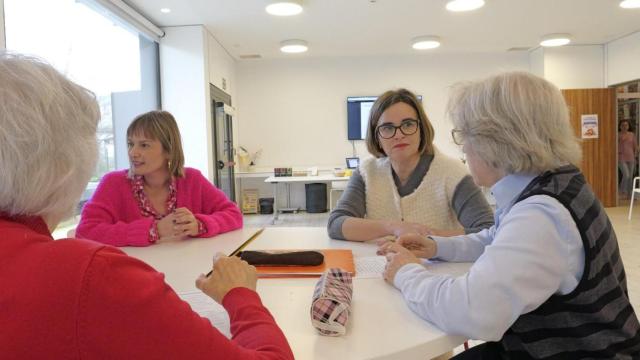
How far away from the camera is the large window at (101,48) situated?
318cm

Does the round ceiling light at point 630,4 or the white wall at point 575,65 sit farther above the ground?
the round ceiling light at point 630,4

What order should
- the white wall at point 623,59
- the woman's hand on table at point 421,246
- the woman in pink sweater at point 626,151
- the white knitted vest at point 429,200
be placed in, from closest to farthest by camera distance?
1. the woman's hand on table at point 421,246
2. the white knitted vest at point 429,200
3. the white wall at point 623,59
4. the woman in pink sweater at point 626,151

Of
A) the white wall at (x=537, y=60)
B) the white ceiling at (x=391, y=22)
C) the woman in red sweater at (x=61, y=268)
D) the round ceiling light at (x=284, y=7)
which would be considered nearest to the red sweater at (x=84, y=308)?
the woman in red sweater at (x=61, y=268)

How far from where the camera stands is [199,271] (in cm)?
129

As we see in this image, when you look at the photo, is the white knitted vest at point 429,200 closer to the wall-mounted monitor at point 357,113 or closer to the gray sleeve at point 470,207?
the gray sleeve at point 470,207

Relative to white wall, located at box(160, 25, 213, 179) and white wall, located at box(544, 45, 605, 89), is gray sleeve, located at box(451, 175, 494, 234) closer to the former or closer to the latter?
white wall, located at box(160, 25, 213, 179)

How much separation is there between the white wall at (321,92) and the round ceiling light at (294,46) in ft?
2.91

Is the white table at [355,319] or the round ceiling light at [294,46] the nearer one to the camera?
the white table at [355,319]

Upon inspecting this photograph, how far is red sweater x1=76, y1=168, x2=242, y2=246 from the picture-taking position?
1679 mm

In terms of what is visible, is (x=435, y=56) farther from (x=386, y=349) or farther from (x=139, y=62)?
(x=386, y=349)

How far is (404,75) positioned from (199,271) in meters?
7.06

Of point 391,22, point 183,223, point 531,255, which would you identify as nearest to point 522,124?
point 531,255

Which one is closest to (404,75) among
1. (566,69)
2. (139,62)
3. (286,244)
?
(566,69)

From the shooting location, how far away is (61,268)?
0.52 metres
